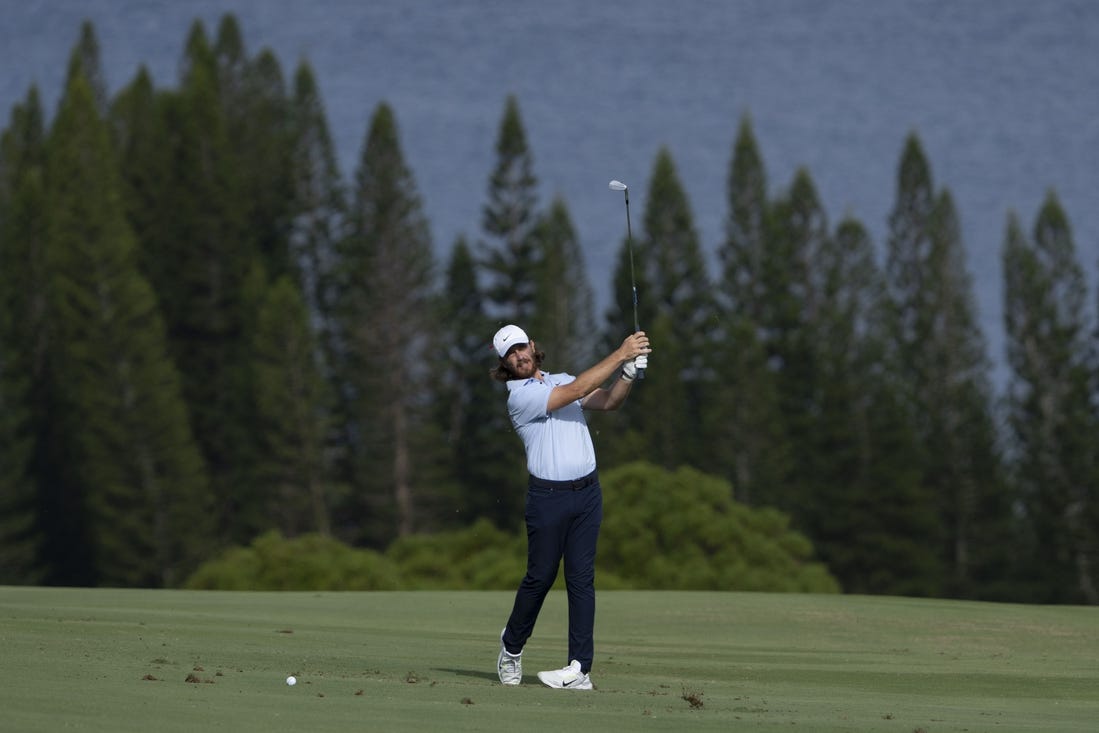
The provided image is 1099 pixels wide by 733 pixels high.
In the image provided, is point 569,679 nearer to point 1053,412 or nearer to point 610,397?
point 610,397

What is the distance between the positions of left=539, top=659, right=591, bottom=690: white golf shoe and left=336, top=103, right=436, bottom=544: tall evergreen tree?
56.8 m

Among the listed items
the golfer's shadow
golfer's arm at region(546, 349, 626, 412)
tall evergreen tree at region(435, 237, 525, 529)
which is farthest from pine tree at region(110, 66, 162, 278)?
golfer's arm at region(546, 349, 626, 412)

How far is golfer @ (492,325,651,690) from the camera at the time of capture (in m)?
9.49

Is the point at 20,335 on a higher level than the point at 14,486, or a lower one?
higher

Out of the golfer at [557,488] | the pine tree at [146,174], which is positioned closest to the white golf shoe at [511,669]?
the golfer at [557,488]

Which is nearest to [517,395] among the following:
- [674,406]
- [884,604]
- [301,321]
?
[884,604]

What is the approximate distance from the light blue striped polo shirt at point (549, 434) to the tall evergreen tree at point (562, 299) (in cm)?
5471

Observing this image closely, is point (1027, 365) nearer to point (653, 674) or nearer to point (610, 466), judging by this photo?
point (610, 466)

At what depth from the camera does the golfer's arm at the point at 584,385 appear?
926cm

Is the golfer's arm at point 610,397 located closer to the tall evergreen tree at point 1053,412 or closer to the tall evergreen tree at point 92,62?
the tall evergreen tree at point 1053,412

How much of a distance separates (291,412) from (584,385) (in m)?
52.7

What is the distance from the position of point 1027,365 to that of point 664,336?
15237 mm

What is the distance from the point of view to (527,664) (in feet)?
37.4

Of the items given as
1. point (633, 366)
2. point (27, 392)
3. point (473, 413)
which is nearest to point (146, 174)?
point (27, 392)
